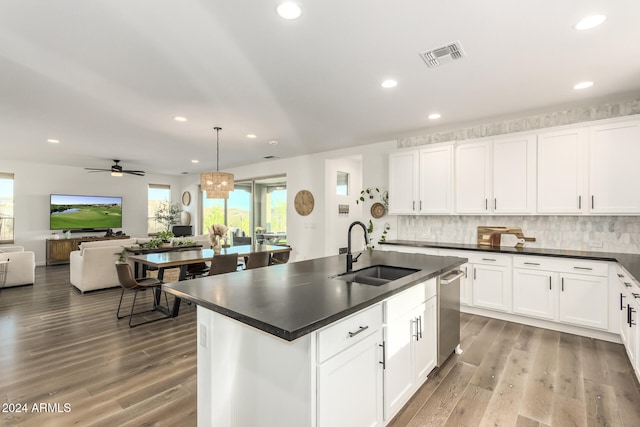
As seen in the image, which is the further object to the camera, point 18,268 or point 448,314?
point 18,268

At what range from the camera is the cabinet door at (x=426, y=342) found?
81.9 inches

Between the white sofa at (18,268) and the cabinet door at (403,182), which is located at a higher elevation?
the cabinet door at (403,182)

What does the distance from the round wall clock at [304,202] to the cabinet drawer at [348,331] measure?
4925 mm

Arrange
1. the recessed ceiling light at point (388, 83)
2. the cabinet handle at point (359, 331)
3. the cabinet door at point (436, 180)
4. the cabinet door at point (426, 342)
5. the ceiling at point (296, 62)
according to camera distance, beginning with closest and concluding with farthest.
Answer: the cabinet handle at point (359, 331), the ceiling at point (296, 62), the cabinet door at point (426, 342), the recessed ceiling light at point (388, 83), the cabinet door at point (436, 180)

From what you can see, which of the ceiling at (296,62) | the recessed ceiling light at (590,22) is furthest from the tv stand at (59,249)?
the recessed ceiling light at (590,22)

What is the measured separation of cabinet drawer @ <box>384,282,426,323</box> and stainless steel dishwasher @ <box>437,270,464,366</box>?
36cm

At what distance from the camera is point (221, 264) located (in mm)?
3713

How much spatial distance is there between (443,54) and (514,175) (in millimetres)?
2237

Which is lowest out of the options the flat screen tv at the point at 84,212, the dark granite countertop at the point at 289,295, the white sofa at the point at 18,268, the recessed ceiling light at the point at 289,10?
the white sofa at the point at 18,268

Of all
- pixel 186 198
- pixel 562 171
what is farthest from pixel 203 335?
pixel 186 198

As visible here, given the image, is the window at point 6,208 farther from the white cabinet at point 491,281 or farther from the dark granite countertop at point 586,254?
the white cabinet at point 491,281

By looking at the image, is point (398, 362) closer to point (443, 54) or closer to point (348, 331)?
point (348, 331)

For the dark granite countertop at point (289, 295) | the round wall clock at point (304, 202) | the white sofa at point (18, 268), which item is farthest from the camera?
the round wall clock at point (304, 202)

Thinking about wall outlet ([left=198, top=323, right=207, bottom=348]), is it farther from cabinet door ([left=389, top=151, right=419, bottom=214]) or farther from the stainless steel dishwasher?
cabinet door ([left=389, top=151, right=419, bottom=214])
